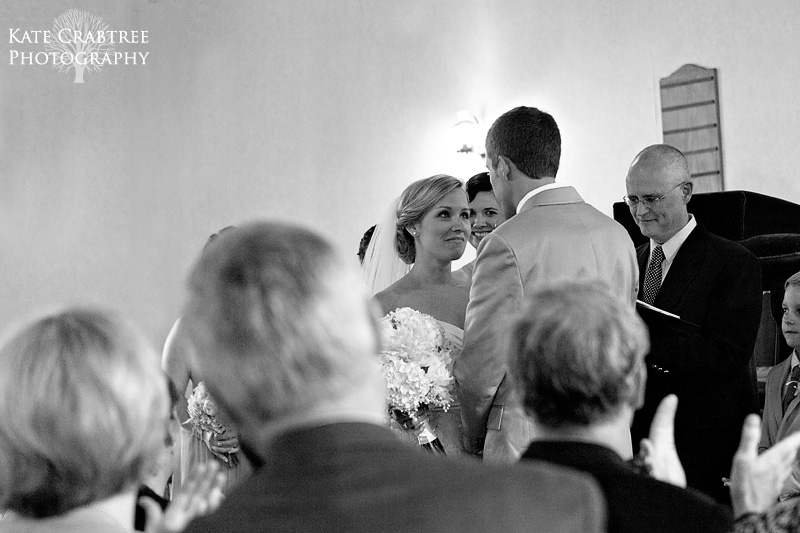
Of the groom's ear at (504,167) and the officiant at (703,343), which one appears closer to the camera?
the groom's ear at (504,167)

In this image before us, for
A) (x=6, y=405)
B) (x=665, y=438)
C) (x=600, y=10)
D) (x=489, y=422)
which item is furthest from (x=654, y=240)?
(x=600, y=10)

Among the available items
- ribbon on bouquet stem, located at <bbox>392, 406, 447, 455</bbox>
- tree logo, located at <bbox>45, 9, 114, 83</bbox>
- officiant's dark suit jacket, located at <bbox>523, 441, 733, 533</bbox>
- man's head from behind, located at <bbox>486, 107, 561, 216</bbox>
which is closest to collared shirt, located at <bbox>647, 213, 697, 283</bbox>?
man's head from behind, located at <bbox>486, 107, 561, 216</bbox>

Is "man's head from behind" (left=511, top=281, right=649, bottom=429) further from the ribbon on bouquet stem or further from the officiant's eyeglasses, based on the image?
the officiant's eyeglasses

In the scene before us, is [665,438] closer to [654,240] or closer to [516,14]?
[654,240]

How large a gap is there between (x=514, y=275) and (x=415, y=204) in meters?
0.95

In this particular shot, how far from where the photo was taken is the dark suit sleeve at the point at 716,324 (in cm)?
364

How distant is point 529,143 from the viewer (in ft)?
11.3

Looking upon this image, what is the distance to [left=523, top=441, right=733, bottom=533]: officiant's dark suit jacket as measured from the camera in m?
1.57

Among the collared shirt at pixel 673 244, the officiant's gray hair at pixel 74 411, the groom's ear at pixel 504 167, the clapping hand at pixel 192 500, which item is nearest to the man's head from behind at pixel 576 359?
the clapping hand at pixel 192 500

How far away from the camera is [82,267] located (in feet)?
27.3

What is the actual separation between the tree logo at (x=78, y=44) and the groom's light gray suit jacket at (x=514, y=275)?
6.02 metres

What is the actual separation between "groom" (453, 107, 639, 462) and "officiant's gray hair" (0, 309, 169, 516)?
194cm

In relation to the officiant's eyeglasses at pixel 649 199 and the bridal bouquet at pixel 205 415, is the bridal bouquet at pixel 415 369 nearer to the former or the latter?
the bridal bouquet at pixel 205 415

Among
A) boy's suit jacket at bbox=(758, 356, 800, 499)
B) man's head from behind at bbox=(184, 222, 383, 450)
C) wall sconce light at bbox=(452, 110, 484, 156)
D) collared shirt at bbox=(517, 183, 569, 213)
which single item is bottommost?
boy's suit jacket at bbox=(758, 356, 800, 499)
